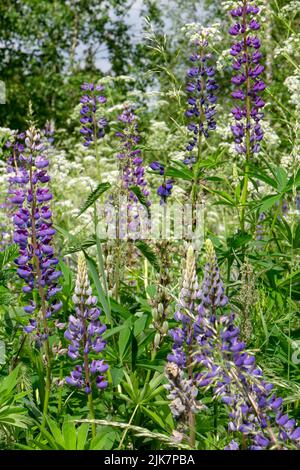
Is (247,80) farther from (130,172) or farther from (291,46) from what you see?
(291,46)

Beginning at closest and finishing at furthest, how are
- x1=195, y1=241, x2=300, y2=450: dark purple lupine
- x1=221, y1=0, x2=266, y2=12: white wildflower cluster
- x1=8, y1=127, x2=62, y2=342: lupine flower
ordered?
x1=195, y1=241, x2=300, y2=450: dark purple lupine < x1=8, y1=127, x2=62, y2=342: lupine flower < x1=221, y1=0, x2=266, y2=12: white wildflower cluster

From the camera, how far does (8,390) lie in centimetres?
223

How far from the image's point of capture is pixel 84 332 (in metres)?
2.12

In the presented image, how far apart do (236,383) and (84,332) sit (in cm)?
65

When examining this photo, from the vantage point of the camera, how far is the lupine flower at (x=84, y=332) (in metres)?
2.05

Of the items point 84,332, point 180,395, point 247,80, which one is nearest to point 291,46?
point 247,80

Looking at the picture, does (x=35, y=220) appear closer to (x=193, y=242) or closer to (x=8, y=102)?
(x=193, y=242)

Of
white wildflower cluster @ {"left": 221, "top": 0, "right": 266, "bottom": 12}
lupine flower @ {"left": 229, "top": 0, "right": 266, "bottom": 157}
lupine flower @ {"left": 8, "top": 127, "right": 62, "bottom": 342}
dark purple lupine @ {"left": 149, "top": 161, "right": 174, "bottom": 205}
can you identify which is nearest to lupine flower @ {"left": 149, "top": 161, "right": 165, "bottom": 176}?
dark purple lupine @ {"left": 149, "top": 161, "right": 174, "bottom": 205}

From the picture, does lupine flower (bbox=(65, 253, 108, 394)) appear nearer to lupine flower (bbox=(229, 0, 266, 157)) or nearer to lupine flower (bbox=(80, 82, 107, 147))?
lupine flower (bbox=(229, 0, 266, 157))

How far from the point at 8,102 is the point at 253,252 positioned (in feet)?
38.3

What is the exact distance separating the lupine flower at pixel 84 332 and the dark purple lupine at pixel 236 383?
0.34m

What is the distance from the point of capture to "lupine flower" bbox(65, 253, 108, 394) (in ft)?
6.72

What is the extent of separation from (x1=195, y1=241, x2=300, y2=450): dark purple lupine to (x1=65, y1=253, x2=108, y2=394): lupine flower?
1.10 feet
